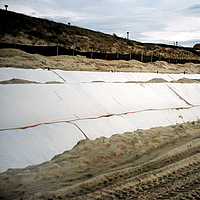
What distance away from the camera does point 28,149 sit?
4.09 meters

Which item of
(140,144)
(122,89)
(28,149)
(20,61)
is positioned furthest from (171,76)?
(28,149)

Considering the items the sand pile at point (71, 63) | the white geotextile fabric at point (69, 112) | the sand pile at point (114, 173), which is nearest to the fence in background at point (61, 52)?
the sand pile at point (71, 63)

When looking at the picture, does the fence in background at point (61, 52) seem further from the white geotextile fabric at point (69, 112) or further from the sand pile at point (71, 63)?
the white geotextile fabric at point (69, 112)

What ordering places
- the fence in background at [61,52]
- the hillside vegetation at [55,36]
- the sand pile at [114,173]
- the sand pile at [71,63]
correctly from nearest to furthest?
the sand pile at [114,173], the sand pile at [71,63], the fence in background at [61,52], the hillside vegetation at [55,36]

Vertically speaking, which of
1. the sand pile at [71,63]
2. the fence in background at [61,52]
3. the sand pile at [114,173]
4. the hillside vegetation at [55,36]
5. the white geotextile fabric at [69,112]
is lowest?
the sand pile at [114,173]

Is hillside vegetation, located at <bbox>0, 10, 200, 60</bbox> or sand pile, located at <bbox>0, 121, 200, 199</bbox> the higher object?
hillside vegetation, located at <bbox>0, 10, 200, 60</bbox>

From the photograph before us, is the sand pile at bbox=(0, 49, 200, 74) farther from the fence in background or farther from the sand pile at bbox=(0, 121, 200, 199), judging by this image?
the sand pile at bbox=(0, 121, 200, 199)

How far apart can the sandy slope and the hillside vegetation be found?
1605 cm

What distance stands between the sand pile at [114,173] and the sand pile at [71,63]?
35.9 ft

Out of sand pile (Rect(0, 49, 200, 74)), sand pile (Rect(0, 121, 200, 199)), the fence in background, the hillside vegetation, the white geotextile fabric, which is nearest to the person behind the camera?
sand pile (Rect(0, 121, 200, 199))

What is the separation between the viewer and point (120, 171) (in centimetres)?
362

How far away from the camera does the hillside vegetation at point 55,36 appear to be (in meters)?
19.1

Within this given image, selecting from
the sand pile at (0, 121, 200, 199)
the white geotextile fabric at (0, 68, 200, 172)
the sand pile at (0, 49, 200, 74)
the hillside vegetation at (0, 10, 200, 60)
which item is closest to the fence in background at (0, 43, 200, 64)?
the sand pile at (0, 49, 200, 74)

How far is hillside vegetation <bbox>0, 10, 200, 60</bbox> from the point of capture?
62.8 feet
